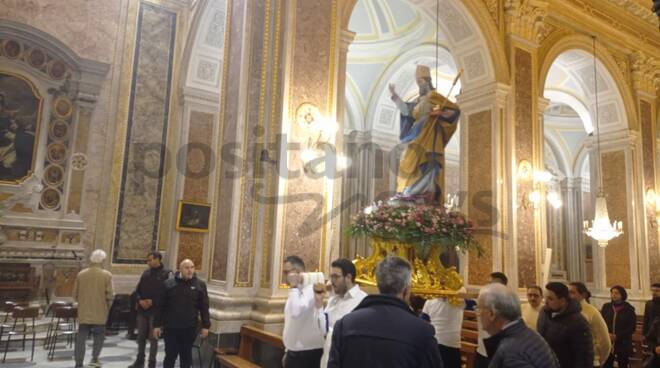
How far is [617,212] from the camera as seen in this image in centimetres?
1268

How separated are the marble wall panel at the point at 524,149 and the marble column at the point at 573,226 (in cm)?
1112

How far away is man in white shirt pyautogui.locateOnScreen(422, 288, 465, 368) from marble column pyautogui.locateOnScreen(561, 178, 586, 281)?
16453 millimetres

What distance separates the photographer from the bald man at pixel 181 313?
213 inches

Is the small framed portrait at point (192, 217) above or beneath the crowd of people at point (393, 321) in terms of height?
above

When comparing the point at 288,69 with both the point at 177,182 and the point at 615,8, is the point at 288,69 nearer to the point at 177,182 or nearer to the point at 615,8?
the point at 177,182

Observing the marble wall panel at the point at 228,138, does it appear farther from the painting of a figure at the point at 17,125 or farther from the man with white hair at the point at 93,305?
the painting of a figure at the point at 17,125

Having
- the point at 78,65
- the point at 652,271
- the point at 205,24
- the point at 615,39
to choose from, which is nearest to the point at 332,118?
the point at 205,24

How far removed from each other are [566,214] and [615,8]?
9835mm

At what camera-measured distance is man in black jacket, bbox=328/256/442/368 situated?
2219mm

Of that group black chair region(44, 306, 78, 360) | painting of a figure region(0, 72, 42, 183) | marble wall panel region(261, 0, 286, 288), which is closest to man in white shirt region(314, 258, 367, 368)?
marble wall panel region(261, 0, 286, 288)

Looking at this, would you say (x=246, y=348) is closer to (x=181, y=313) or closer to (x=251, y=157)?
(x=181, y=313)

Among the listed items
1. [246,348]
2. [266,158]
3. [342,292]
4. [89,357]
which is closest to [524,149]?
[266,158]

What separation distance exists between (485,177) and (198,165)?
5.51 metres

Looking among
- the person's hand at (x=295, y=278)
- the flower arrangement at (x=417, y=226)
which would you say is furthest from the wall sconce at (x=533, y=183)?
the person's hand at (x=295, y=278)
